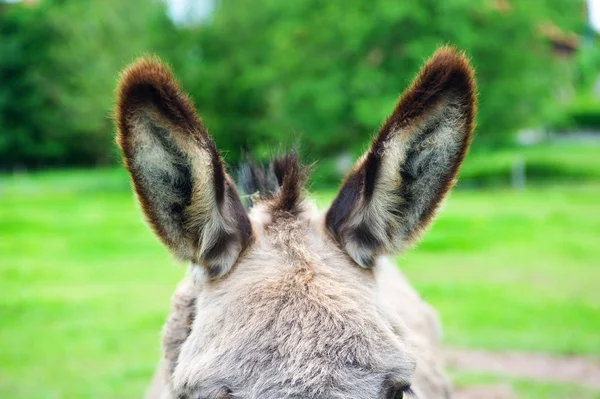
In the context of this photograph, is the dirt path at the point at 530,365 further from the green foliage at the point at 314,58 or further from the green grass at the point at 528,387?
the green foliage at the point at 314,58

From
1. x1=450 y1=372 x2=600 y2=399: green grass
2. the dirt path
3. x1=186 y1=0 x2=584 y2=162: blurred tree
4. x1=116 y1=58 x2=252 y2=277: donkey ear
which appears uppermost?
x1=186 y1=0 x2=584 y2=162: blurred tree

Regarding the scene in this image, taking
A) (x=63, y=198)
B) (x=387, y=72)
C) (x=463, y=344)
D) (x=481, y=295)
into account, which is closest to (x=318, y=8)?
(x=387, y=72)

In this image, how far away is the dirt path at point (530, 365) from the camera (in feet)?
25.5

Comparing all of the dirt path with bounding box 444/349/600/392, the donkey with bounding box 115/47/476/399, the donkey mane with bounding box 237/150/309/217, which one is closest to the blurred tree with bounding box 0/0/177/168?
the dirt path with bounding box 444/349/600/392

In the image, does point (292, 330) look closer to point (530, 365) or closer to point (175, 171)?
point (175, 171)

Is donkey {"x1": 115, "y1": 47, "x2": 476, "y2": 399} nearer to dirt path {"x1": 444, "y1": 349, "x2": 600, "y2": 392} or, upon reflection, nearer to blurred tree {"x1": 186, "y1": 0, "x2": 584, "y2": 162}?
dirt path {"x1": 444, "y1": 349, "x2": 600, "y2": 392}

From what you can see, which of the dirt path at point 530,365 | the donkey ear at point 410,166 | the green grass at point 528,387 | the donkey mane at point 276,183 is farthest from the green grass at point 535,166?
the donkey ear at point 410,166

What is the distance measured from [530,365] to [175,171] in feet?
22.7

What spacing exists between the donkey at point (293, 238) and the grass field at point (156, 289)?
49 cm

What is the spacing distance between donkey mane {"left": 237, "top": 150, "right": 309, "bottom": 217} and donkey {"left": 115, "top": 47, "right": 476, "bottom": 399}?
0.01 meters

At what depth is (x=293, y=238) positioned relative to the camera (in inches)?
112

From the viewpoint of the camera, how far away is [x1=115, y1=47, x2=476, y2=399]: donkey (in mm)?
2367

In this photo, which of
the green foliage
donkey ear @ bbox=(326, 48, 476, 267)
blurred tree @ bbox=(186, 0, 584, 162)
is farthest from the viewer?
the green foliage

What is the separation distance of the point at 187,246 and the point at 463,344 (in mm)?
7153
